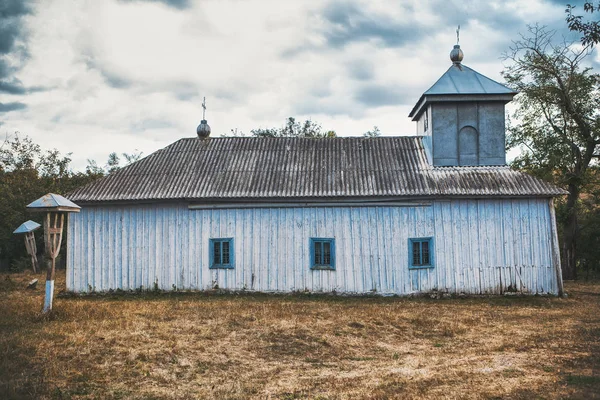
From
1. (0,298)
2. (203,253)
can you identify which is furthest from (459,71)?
(0,298)

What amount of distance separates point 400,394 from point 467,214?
11492mm

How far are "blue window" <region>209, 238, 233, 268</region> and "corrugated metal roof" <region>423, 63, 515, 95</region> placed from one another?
940 centimetres

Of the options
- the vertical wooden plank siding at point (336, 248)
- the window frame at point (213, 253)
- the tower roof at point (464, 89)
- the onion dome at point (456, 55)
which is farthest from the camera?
the onion dome at point (456, 55)

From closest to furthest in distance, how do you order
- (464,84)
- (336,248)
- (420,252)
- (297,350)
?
(297,350) → (420,252) → (336,248) → (464,84)

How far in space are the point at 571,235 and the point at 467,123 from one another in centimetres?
952

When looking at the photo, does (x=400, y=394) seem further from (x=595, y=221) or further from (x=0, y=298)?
(x=595, y=221)

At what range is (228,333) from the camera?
12109mm

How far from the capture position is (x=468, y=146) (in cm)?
1989

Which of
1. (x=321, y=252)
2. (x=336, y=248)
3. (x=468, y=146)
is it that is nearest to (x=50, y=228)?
(x=321, y=252)

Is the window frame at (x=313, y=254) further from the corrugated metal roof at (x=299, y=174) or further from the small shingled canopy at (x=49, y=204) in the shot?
the small shingled canopy at (x=49, y=204)

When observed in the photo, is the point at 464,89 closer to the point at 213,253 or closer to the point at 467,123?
the point at 467,123

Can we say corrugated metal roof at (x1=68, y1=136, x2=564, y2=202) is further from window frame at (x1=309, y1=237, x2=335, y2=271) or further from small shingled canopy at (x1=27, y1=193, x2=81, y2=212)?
small shingled canopy at (x1=27, y1=193, x2=81, y2=212)

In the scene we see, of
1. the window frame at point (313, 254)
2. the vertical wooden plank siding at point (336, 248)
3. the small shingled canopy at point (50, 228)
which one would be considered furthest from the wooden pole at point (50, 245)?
the window frame at point (313, 254)

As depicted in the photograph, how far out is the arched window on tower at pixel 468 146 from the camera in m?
19.8
